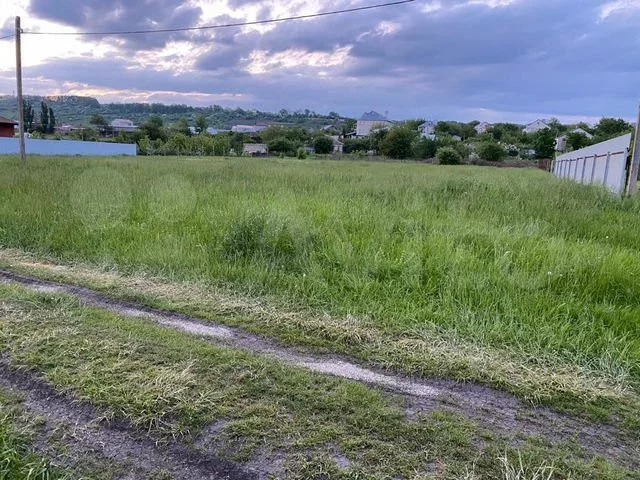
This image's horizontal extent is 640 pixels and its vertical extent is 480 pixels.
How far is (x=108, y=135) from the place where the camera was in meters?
82.4

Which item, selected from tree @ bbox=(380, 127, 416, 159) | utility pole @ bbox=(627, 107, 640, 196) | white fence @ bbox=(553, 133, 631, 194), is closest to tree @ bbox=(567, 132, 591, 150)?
tree @ bbox=(380, 127, 416, 159)

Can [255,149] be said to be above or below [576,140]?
below

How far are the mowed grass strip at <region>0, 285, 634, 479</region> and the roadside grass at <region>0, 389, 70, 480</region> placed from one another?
0.30 metres

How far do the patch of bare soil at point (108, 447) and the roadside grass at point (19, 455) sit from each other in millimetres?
47

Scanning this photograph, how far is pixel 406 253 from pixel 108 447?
3.72 metres

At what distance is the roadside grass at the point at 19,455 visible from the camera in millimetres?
1974

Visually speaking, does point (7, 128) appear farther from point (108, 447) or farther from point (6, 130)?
point (108, 447)

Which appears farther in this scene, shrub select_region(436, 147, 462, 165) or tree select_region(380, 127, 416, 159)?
tree select_region(380, 127, 416, 159)

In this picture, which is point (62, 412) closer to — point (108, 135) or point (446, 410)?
point (446, 410)

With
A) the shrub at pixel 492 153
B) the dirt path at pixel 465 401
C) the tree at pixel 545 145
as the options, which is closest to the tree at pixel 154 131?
the shrub at pixel 492 153

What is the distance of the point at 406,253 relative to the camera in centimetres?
514

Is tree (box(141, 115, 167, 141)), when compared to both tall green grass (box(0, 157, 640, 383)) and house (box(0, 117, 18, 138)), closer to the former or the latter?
house (box(0, 117, 18, 138))

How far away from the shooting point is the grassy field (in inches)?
92.6

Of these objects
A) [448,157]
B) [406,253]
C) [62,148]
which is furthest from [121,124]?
[406,253]
